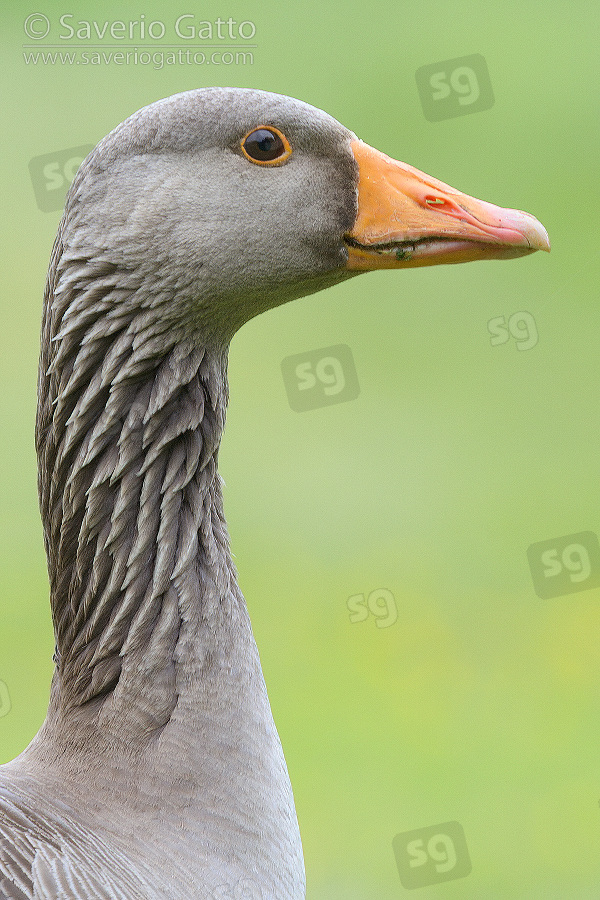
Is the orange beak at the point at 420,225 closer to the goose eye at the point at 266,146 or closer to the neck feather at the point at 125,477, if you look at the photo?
the goose eye at the point at 266,146

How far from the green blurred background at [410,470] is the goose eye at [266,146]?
2651 millimetres

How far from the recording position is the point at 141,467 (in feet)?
5.43

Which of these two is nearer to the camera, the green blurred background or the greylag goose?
the greylag goose

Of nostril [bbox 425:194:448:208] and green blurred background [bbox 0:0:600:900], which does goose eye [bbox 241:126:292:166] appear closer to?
nostril [bbox 425:194:448:208]

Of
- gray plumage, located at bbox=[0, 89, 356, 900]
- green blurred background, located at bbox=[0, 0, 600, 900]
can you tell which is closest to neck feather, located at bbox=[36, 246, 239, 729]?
gray plumage, located at bbox=[0, 89, 356, 900]

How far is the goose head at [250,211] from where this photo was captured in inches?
61.9

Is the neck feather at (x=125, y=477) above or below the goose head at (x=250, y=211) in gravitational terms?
below

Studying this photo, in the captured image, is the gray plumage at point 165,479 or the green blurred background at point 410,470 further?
the green blurred background at point 410,470

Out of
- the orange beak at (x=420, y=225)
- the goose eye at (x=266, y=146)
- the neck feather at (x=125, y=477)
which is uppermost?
the goose eye at (x=266, y=146)

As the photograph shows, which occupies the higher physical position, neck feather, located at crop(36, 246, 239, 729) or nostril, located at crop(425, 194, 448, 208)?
nostril, located at crop(425, 194, 448, 208)

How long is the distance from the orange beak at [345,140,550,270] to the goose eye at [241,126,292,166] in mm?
124

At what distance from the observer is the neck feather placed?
63.6 inches

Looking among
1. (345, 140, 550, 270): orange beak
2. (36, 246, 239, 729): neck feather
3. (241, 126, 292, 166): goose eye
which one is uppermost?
(241, 126, 292, 166): goose eye

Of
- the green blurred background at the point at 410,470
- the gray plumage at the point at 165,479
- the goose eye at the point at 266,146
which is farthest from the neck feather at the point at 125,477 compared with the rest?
the green blurred background at the point at 410,470
